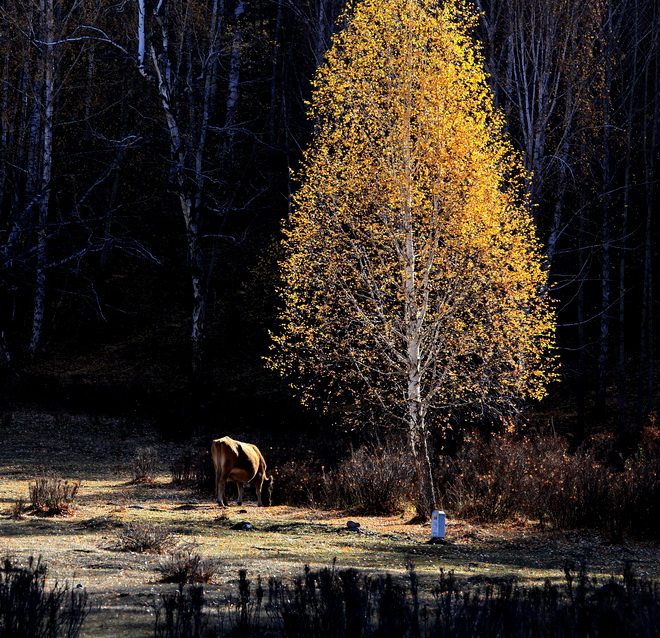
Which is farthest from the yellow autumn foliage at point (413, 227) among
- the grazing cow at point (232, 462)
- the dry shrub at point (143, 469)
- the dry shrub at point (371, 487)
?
the grazing cow at point (232, 462)

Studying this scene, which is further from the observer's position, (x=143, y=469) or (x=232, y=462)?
(x=143, y=469)

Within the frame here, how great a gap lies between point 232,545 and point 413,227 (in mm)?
7407

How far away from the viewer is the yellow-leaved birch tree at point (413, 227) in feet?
46.0

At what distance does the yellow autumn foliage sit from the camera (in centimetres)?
1404

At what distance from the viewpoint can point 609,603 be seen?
168 inches

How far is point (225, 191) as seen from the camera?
30.9m

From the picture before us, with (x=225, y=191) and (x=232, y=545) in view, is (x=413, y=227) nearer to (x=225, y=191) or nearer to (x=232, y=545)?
(x=232, y=545)

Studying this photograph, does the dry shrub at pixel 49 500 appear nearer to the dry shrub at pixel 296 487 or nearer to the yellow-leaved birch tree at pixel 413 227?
the dry shrub at pixel 296 487

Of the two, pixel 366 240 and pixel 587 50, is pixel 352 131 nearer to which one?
pixel 366 240

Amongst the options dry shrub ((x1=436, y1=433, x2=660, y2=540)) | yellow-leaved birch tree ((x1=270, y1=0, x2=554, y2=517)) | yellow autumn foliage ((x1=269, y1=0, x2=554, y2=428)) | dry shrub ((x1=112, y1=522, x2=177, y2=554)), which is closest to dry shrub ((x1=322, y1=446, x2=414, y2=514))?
dry shrub ((x1=436, y1=433, x2=660, y2=540))

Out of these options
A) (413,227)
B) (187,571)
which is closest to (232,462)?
(187,571)

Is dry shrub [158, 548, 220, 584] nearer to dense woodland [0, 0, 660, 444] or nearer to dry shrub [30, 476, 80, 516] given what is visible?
dry shrub [30, 476, 80, 516]

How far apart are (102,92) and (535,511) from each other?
2496 centimetres

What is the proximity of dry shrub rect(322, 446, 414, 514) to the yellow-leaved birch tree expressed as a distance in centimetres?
153
